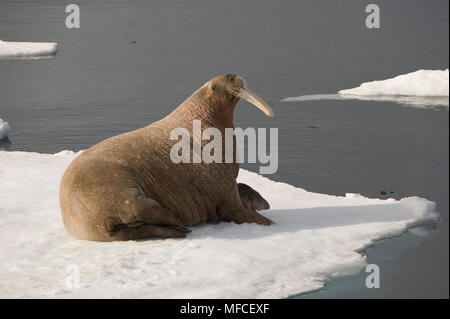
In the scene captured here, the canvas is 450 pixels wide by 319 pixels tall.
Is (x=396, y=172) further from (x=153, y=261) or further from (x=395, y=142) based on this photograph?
(x=153, y=261)

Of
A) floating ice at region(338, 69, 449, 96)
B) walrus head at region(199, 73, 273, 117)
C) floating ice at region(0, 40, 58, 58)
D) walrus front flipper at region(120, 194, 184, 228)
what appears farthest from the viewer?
floating ice at region(0, 40, 58, 58)

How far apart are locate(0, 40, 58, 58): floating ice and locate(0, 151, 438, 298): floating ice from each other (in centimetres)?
1708

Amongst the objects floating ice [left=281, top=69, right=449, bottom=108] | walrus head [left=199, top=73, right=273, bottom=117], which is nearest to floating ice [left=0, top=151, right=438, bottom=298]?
walrus head [left=199, top=73, right=273, bottom=117]

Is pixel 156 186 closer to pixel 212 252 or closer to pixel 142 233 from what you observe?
pixel 142 233

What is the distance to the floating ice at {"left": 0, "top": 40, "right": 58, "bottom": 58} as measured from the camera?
2536 centimetres

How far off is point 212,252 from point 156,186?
1.02m

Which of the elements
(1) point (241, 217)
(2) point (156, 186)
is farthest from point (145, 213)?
(1) point (241, 217)

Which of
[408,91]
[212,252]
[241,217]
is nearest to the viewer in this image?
[212,252]

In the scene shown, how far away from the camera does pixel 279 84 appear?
63.7 feet

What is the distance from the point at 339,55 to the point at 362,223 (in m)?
18.0

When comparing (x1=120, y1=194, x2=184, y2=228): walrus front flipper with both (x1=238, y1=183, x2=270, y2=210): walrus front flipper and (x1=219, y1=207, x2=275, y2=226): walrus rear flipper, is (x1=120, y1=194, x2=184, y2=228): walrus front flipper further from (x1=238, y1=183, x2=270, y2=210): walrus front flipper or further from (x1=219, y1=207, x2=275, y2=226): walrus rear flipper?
(x1=238, y1=183, x2=270, y2=210): walrus front flipper

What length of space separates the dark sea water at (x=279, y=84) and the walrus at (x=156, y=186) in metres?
1.62

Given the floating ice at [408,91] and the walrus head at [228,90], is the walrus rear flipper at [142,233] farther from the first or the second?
the floating ice at [408,91]

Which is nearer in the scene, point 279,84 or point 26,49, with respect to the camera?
point 279,84
